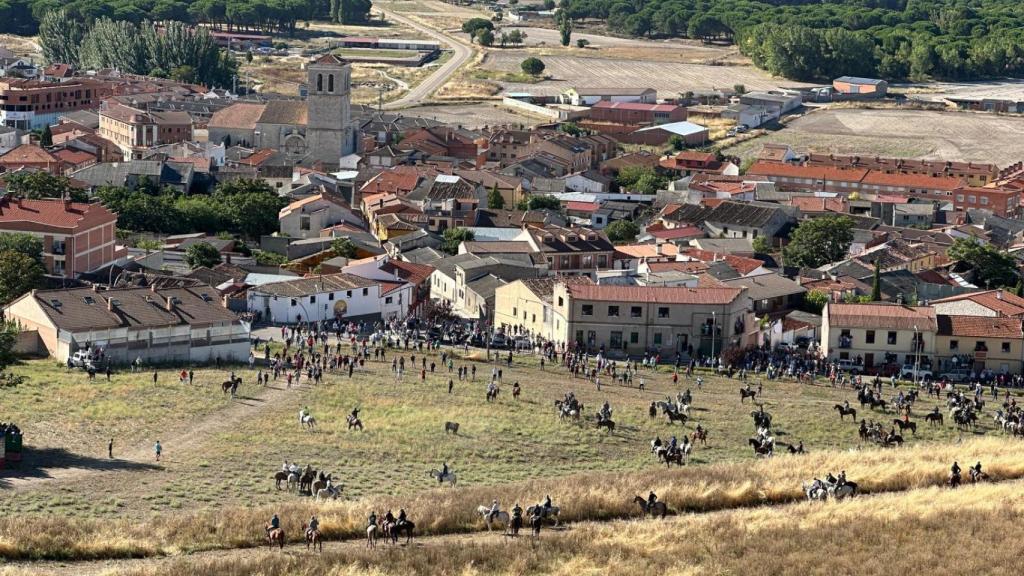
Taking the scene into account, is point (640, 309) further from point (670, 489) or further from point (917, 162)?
point (917, 162)

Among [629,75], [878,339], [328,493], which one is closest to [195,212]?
[878,339]

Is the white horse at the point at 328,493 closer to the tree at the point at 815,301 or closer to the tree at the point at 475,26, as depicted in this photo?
the tree at the point at 815,301

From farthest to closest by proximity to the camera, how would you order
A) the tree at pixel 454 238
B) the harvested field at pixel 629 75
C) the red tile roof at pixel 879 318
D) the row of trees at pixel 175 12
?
the row of trees at pixel 175 12 → the harvested field at pixel 629 75 → the tree at pixel 454 238 → the red tile roof at pixel 879 318

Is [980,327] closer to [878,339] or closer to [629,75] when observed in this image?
[878,339]

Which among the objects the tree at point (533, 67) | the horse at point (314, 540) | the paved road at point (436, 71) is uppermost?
the horse at point (314, 540)

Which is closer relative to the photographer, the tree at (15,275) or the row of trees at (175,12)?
the tree at (15,275)

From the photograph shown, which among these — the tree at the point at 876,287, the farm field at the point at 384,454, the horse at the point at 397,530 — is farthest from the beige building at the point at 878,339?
the horse at the point at 397,530

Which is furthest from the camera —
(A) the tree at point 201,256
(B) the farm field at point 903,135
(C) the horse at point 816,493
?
(B) the farm field at point 903,135
